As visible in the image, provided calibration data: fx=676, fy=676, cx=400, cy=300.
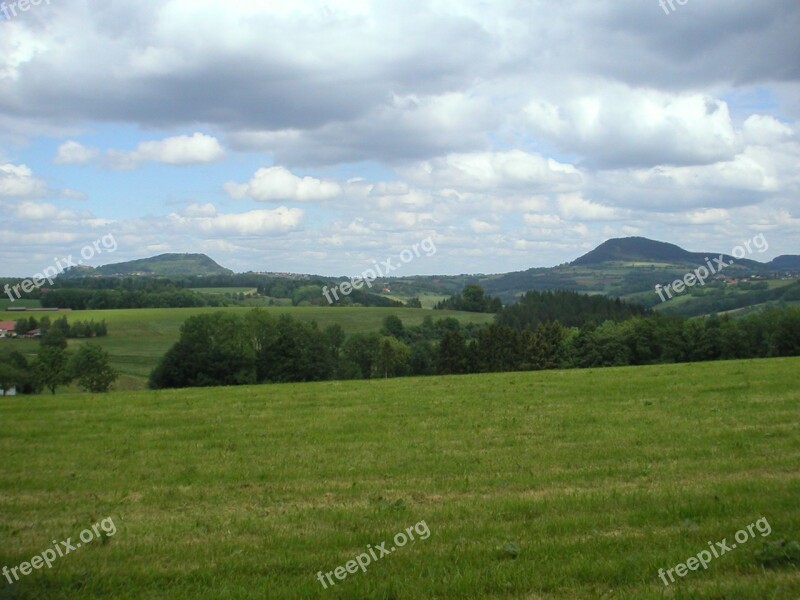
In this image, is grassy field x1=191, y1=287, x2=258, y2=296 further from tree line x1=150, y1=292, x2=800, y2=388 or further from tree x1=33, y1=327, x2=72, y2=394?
tree x1=33, y1=327, x2=72, y2=394

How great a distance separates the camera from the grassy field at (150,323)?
292 ft

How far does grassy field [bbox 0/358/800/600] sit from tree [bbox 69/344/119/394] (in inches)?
2070

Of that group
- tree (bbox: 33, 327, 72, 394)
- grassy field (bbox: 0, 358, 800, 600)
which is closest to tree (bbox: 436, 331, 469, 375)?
tree (bbox: 33, 327, 72, 394)

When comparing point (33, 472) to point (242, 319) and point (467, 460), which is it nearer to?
point (467, 460)

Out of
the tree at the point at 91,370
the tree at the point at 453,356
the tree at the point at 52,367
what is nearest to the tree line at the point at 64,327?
the tree at the point at 52,367

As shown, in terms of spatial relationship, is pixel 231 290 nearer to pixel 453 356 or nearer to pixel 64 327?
pixel 64 327

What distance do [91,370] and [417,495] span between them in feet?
226

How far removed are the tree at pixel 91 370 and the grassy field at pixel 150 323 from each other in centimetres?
687

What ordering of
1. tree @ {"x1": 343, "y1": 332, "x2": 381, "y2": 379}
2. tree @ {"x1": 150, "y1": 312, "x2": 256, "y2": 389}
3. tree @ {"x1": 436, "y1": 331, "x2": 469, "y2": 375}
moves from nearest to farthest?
tree @ {"x1": 150, "y1": 312, "x2": 256, "y2": 389} < tree @ {"x1": 436, "y1": 331, "x2": 469, "y2": 375} < tree @ {"x1": 343, "y1": 332, "x2": 381, "y2": 379}

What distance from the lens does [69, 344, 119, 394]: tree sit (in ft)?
233

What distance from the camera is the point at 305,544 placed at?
28.7 ft

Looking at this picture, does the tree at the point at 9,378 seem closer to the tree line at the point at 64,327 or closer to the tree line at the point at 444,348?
the tree line at the point at 444,348

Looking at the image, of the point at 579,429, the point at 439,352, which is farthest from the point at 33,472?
the point at 439,352

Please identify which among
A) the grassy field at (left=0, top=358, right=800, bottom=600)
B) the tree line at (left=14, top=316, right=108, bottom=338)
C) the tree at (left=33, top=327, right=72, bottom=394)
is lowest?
A: the tree at (left=33, top=327, right=72, bottom=394)
